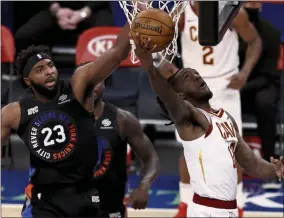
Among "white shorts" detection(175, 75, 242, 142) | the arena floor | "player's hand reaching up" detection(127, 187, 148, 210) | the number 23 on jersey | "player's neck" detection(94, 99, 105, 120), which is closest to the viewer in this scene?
"player's hand reaching up" detection(127, 187, 148, 210)

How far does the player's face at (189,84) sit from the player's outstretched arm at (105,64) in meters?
0.66

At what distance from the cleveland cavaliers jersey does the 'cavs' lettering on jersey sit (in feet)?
2.71

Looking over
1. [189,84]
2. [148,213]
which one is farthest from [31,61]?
[148,213]

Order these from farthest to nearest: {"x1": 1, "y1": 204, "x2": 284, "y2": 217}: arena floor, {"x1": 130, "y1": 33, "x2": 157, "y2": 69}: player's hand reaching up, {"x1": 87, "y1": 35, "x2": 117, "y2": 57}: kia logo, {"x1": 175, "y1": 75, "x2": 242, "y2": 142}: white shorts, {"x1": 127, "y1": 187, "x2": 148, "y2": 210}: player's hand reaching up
A: 1. {"x1": 87, "y1": 35, "x2": 117, "y2": 57}: kia logo
2. {"x1": 1, "y1": 204, "x2": 284, "y2": 217}: arena floor
3. {"x1": 175, "y1": 75, "x2": 242, "y2": 142}: white shorts
4. {"x1": 127, "y1": 187, "x2": 148, "y2": 210}: player's hand reaching up
5. {"x1": 130, "y1": 33, "x2": 157, "y2": 69}: player's hand reaching up

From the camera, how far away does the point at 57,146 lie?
5.97m

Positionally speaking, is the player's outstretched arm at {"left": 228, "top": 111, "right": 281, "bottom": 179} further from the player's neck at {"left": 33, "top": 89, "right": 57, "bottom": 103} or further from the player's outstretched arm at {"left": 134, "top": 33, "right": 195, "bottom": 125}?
the player's neck at {"left": 33, "top": 89, "right": 57, "bottom": 103}

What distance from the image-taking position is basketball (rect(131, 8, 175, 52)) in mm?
5023

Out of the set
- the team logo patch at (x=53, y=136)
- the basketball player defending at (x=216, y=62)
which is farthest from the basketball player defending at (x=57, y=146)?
the basketball player defending at (x=216, y=62)

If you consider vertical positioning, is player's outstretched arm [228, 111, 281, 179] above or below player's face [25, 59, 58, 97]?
below

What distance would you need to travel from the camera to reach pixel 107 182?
6.90 m

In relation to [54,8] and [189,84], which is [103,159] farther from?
[54,8]


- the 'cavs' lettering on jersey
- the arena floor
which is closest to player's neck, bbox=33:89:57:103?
the 'cavs' lettering on jersey

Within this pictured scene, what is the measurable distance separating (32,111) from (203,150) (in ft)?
3.80

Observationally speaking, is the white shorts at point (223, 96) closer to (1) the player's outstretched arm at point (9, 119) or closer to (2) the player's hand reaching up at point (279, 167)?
(2) the player's hand reaching up at point (279, 167)
